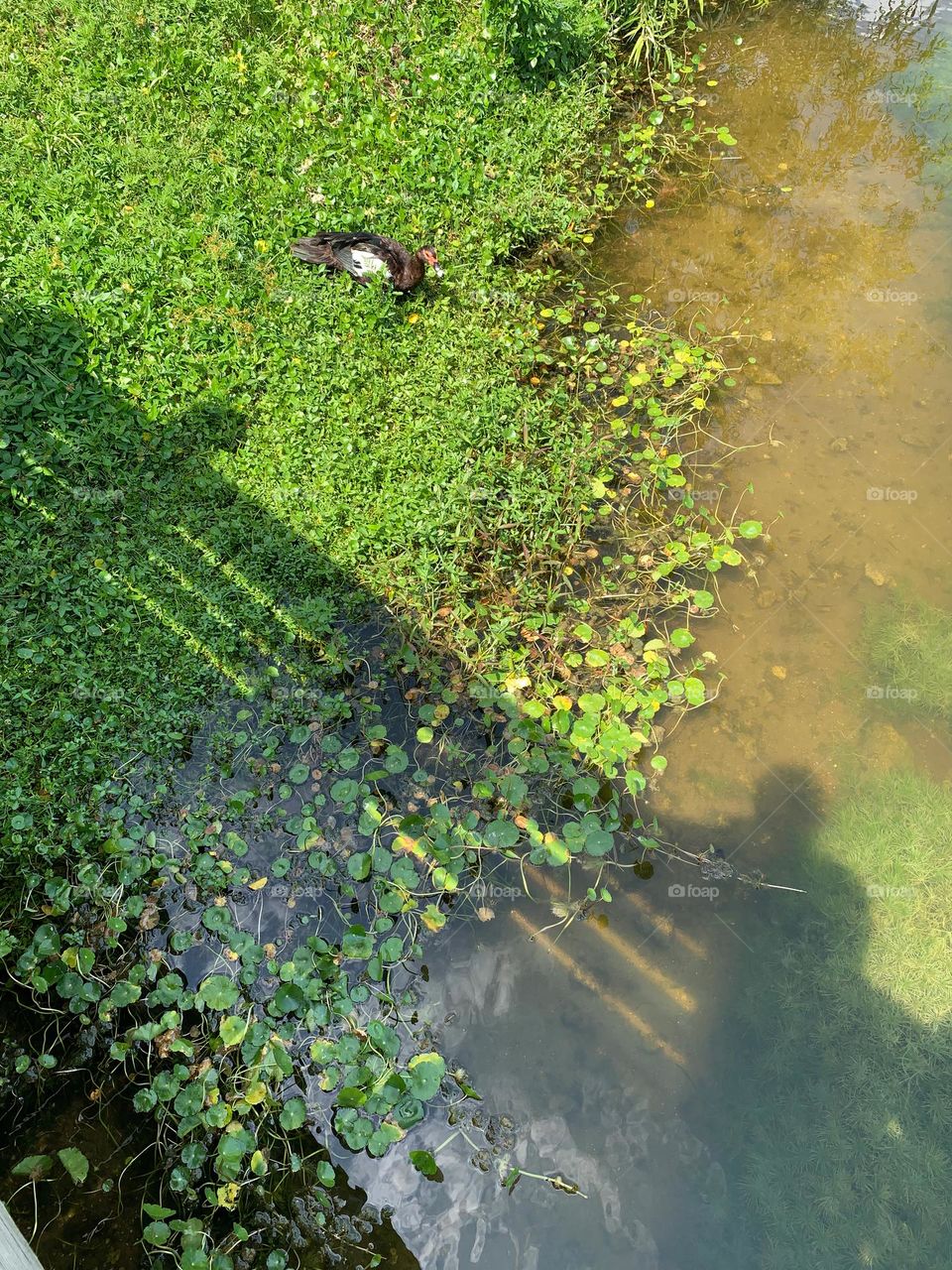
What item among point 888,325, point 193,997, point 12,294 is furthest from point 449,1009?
point 888,325

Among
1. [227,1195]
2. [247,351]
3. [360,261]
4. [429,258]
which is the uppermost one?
[429,258]

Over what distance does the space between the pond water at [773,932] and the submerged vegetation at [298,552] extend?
25cm

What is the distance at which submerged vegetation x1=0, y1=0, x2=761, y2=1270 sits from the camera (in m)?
3.10

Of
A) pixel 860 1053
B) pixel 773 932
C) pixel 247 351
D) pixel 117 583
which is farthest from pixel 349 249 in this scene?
pixel 860 1053

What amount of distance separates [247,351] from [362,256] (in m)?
0.94

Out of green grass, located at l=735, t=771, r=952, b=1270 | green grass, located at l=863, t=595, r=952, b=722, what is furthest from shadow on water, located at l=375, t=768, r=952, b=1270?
green grass, located at l=863, t=595, r=952, b=722

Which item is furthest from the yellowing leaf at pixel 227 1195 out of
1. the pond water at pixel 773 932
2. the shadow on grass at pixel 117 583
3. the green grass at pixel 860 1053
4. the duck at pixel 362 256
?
the duck at pixel 362 256

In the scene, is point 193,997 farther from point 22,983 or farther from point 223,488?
point 223,488

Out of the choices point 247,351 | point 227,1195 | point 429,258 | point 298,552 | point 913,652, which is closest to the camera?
point 227,1195

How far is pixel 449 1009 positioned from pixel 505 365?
3.59 metres

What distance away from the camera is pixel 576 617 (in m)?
4.11

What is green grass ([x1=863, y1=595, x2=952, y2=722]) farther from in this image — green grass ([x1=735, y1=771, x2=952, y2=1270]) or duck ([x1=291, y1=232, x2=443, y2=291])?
duck ([x1=291, y1=232, x2=443, y2=291])

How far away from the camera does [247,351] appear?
15.1 ft

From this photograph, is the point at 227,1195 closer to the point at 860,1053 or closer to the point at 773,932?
the point at 773,932
